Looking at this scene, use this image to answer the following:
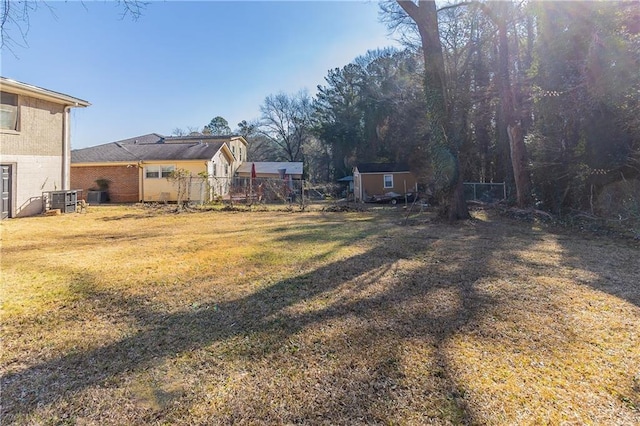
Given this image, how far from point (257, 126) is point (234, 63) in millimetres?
29517

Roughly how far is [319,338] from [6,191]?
45.4 ft

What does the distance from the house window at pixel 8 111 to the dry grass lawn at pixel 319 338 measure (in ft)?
26.0

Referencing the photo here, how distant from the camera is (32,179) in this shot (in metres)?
11.7

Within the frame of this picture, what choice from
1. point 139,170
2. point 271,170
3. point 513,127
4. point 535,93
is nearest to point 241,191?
point 139,170

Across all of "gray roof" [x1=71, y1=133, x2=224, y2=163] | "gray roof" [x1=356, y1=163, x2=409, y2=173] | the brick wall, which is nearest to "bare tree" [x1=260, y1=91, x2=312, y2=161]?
"gray roof" [x1=356, y1=163, x2=409, y2=173]

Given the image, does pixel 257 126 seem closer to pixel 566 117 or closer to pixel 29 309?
pixel 566 117

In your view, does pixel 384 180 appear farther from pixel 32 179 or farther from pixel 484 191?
pixel 32 179

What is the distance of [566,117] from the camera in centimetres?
1015

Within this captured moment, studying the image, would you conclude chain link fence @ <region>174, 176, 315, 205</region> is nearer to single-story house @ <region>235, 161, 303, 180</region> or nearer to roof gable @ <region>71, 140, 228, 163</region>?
roof gable @ <region>71, 140, 228, 163</region>

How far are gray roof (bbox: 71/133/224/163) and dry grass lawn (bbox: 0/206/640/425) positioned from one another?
1380 cm

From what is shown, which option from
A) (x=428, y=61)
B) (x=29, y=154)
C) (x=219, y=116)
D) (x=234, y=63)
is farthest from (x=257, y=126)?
(x=428, y=61)

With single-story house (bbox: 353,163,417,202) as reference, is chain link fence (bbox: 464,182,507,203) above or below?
below

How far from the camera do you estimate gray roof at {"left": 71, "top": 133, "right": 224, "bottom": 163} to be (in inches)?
733

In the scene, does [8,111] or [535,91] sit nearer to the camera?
[535,91]
